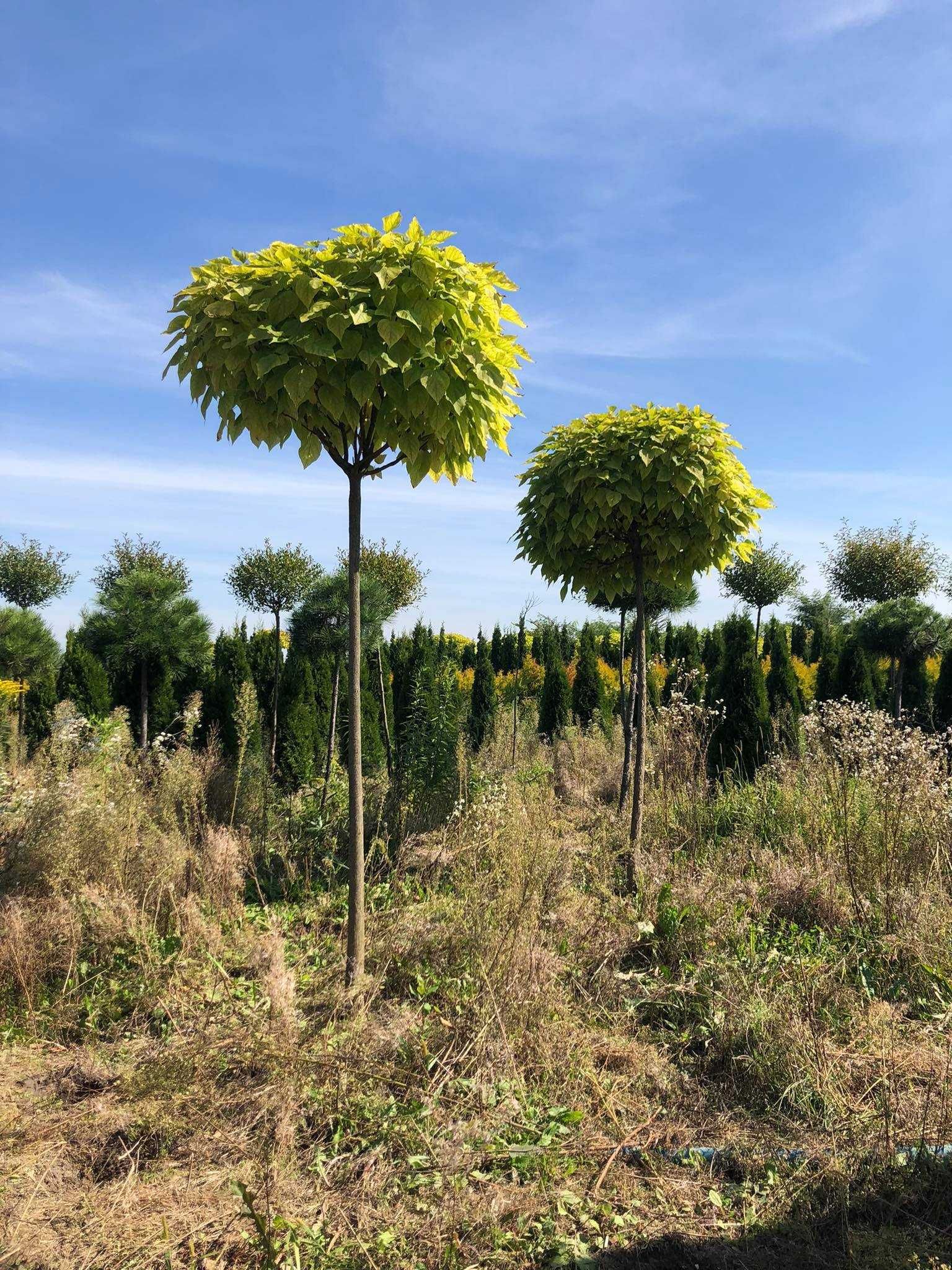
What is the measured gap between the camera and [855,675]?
12.8 m

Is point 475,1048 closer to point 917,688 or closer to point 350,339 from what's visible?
point 350,339

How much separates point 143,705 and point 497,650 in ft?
38.5

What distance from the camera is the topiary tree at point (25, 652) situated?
10.3m

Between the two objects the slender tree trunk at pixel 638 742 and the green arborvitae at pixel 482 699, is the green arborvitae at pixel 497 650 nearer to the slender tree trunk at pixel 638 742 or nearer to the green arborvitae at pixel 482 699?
the green arborvitae at pixel 482 699

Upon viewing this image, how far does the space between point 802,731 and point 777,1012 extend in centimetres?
474

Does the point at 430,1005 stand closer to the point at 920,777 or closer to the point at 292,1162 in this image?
the point at 292,1162

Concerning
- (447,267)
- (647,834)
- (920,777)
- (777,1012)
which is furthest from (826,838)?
(447,267)

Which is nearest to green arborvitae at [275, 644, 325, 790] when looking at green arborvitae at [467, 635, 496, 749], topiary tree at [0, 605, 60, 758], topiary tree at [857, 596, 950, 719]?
green arborvitae at [467, 635, 496, 749]

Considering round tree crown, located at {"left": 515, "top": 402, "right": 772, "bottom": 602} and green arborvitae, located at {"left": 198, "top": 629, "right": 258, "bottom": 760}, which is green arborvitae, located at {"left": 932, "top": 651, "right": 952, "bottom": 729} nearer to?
round tree crown, located at {"left": 515, "top": 402, "right": 772, "bottom": 602}

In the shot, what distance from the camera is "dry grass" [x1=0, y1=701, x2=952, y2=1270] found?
2348 millimetres

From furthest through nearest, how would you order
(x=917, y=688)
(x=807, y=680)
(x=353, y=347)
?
(x=807, y=680), (x=917, y=688), (x=353, y=347)

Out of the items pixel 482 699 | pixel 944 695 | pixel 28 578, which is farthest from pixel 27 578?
pixel 944 695

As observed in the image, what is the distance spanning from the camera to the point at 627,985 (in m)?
3.73

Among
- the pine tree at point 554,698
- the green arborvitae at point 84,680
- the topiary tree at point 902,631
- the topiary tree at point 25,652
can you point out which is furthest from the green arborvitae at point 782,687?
the topiary tree at point 25,652
